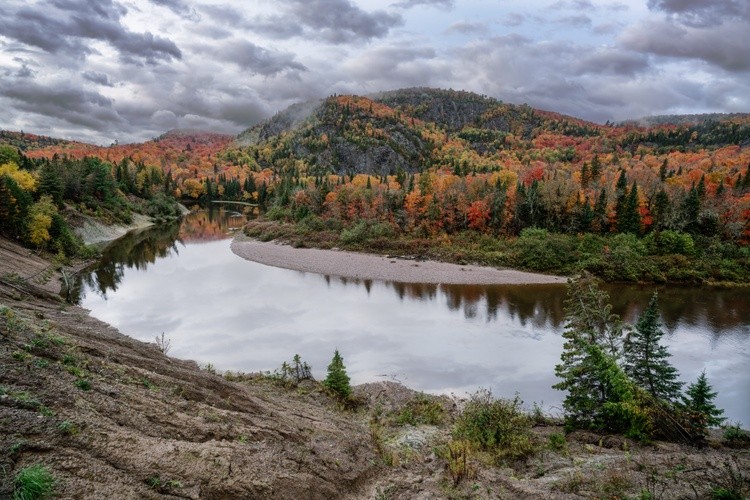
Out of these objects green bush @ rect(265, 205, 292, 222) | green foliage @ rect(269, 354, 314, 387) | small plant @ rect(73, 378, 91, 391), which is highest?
green bush @ rect(265, 205, 292, 222)

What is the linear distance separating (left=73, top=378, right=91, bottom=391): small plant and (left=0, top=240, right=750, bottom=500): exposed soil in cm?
4

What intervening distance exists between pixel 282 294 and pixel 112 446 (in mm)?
37261

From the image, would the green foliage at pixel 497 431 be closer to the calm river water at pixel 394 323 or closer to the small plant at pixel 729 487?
the small plant at pixel 729 487

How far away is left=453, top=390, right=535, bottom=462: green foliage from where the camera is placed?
15133mm

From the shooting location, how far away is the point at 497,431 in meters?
16.2

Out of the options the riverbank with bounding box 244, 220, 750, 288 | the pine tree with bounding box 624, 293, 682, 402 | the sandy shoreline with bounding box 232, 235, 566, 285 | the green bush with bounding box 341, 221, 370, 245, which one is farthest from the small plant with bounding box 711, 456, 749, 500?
the green bush with bounding box 341, 221, 370, 245

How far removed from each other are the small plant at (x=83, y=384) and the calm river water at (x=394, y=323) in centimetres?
1572

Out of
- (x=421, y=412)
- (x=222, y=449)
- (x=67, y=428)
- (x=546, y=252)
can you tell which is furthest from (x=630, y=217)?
(x=67, y=428)

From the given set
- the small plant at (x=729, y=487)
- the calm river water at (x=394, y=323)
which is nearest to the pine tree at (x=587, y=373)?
the calm river water at (x=394, y=323)

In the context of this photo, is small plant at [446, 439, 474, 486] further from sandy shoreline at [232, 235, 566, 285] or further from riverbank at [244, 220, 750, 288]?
riverbank at [244, 220, 750, 288]

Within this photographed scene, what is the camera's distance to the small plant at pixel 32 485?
21.7ft

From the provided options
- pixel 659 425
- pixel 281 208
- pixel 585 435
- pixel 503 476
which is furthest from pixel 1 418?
pixel 281 208

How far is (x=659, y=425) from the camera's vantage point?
1548 centimetres

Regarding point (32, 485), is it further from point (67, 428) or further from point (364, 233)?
point (364, 233)
